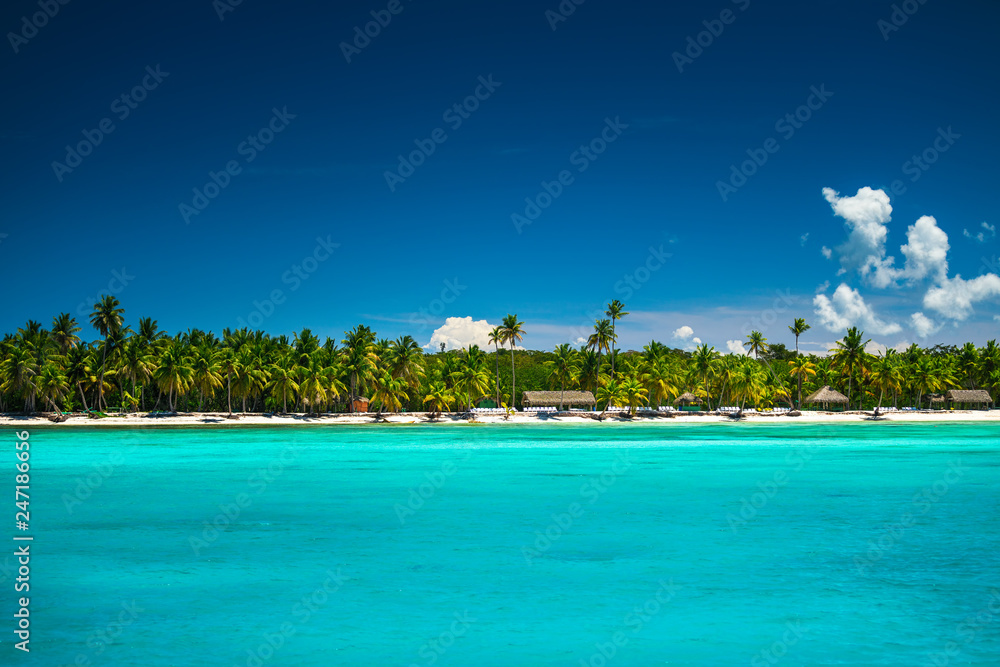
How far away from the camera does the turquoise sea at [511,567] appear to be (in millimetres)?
11539

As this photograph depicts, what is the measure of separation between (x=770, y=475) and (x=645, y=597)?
2108 cm

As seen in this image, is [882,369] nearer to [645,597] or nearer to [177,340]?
[177,340]

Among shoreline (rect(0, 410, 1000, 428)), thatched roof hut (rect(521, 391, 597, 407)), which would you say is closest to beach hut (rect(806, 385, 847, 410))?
shoreline (rect(0, 410, 1000, 428))

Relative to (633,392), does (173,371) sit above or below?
above

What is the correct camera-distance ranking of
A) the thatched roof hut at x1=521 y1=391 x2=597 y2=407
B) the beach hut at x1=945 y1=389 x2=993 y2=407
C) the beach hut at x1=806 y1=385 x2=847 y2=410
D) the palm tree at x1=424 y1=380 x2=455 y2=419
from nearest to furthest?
the palm tree at x1=424 y1=380 x2=455 y2=419 < the thatched roof hut at x1=521 y1=391 x2=597 y2=407 < the beach hut at x1=806 y1=385 x2=847 y2=410 < the beach hut at x1=945 y1=389 x2=993 y2=407

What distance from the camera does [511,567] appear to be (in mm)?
16219

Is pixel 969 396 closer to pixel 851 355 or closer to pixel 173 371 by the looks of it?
pixel 851 355

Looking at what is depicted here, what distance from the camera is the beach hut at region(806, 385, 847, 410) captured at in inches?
4045

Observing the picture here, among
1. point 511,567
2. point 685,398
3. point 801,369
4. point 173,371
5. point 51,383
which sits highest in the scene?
point 801,369

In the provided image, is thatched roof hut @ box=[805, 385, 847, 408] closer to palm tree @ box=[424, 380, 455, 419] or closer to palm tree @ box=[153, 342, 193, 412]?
palm tree @ box=[424, 380, 455, 419]

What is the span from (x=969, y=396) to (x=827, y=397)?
2160 cm

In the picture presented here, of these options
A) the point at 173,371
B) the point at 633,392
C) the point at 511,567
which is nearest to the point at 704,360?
the point at 633,392

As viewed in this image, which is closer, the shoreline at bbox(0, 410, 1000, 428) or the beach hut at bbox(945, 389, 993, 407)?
the shoreline at bbox(0, 410, 1000, 428)

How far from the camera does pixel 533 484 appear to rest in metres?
29.8
